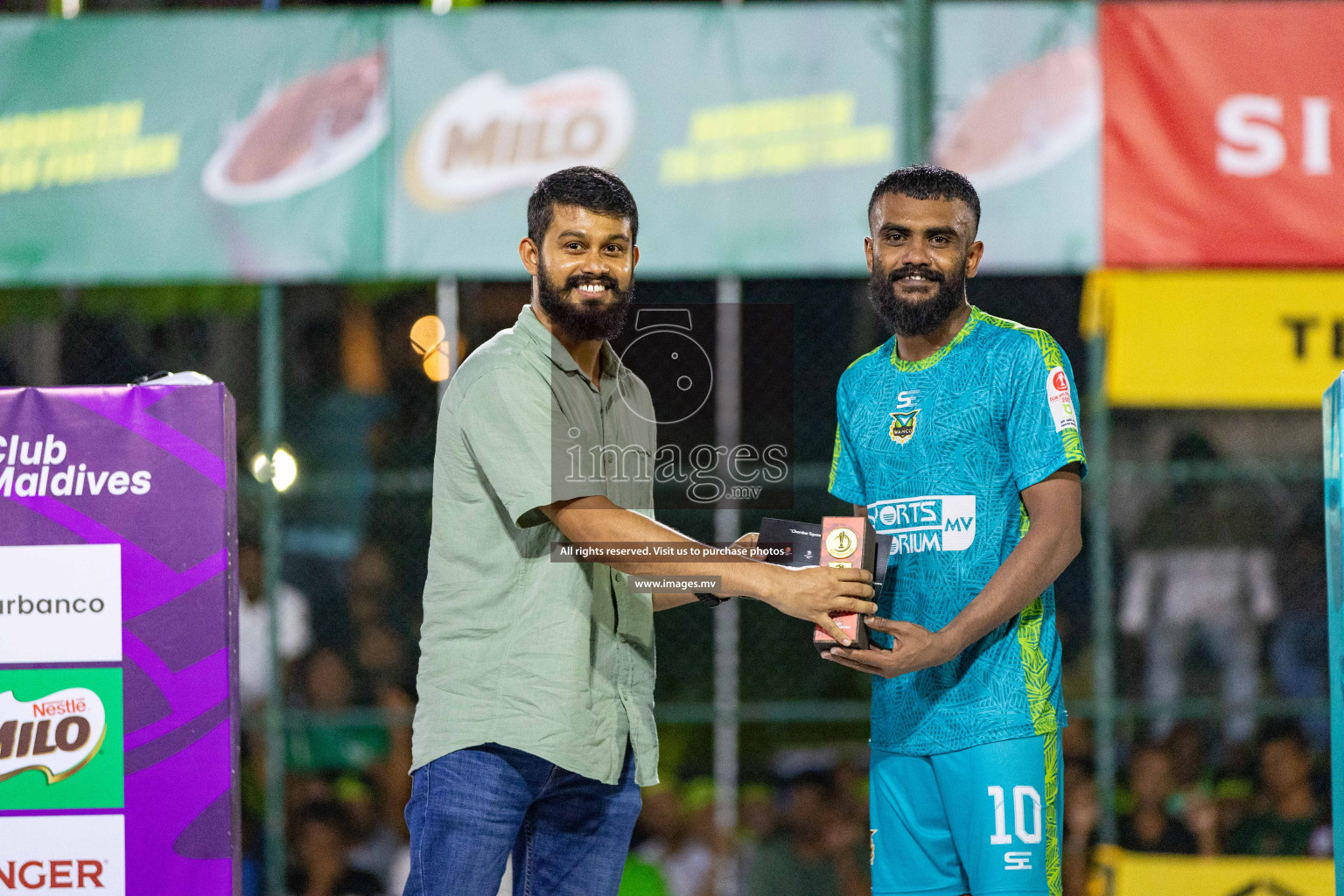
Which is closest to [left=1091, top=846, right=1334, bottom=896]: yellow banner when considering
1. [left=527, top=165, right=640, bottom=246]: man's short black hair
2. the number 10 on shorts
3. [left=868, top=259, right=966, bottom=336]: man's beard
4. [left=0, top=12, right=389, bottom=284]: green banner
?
the number 10 on shorts

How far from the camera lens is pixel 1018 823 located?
2771mm

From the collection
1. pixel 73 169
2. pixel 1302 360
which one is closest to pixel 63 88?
pixel 73 169

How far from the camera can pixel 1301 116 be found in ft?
18.5

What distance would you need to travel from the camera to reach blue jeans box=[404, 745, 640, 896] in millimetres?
2699

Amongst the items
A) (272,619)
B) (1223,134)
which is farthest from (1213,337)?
(272,619)

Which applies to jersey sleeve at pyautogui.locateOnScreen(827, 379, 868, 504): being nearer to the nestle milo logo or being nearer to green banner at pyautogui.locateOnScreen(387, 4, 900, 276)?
the nestle milo logo

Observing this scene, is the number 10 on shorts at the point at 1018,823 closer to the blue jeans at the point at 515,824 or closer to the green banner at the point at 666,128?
the blue jeans at the point at 515,824

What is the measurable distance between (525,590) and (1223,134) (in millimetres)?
4099

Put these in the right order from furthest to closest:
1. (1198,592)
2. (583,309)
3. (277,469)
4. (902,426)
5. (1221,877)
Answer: (1198,592), (1221,877), (277,469), (902,426), (583,309)

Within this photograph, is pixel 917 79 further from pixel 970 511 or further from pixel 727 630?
pixel 970 511

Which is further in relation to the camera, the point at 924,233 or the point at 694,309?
the point at 694,309

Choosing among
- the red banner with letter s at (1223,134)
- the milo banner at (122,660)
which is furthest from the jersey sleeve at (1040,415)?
the red banner with letter s at (1223,134)

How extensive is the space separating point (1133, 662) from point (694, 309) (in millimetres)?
4457

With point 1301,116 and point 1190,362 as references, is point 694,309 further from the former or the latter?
point 1301,116
